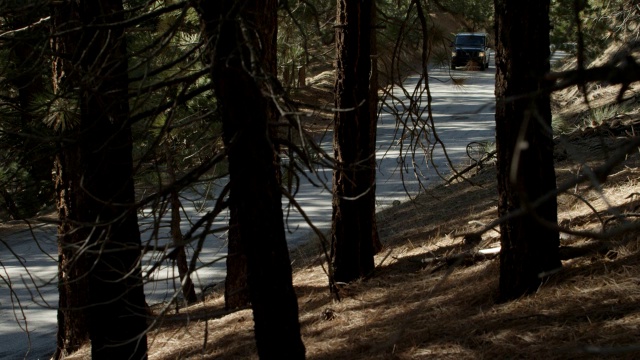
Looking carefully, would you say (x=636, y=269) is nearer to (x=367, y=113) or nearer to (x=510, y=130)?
(x=510, y=130)

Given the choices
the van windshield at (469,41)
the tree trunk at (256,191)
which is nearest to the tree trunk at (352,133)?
the tree trunk at (256,191)

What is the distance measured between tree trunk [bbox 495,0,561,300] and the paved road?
0.43 meters

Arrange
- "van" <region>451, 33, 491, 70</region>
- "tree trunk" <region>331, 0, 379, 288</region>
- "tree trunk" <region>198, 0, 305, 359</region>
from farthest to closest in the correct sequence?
1. "van" <region>451, 33, 491, 70</region>
2. "tree trunk" <region>331, 0, 379, 288</region>
3. "tree trunk" <region>198, 0, 305, 359</region>

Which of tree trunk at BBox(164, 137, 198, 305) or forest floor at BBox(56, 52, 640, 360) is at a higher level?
Answer: tree trunk at BBox(164, 137, 198, 305)

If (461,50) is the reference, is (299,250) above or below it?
below

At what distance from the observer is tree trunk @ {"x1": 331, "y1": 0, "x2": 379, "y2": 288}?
8164 mm

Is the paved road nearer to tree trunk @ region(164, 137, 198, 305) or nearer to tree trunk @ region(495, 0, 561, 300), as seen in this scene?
tree trunk @ region(164, 137, 198, 305)

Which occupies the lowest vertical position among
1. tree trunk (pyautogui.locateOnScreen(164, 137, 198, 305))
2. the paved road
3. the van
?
the paved road

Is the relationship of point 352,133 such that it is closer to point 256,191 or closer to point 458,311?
point 458,311

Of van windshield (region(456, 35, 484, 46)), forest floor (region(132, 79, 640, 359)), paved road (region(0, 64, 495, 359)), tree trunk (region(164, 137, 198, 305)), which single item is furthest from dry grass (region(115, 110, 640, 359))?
van windshield (region(456, 35, 484, 46))

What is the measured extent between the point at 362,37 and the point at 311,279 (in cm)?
301

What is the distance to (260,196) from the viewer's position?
173 inches

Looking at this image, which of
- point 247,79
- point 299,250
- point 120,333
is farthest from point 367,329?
point 299,250

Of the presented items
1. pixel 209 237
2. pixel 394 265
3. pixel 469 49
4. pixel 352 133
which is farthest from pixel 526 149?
pixel 469 49
